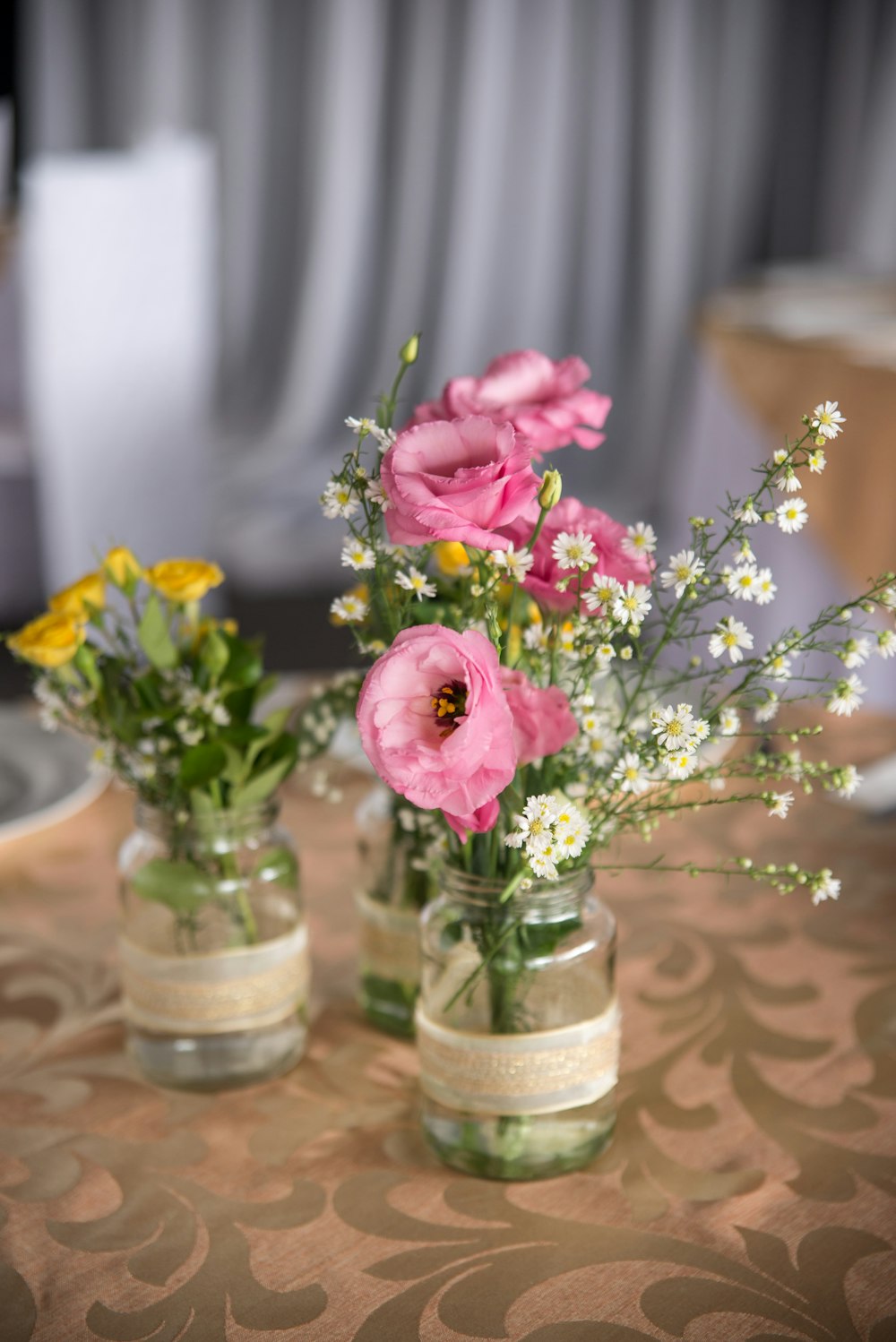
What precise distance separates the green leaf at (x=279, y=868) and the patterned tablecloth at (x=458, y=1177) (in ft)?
0.33

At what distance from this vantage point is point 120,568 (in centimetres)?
74

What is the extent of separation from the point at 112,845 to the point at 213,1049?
29 centimetres

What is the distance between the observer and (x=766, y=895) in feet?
3.10

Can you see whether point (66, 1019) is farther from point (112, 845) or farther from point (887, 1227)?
point (887, 1227)

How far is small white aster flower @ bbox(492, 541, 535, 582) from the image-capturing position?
56cm

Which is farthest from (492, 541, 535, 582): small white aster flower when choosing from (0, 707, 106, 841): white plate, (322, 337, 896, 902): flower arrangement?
(0, 707, 106, 841): white plate

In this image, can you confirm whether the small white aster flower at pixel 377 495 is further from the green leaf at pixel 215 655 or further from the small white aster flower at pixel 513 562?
the green leaf at pixel 215 655

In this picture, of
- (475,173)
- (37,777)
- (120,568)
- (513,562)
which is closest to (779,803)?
(513,562)

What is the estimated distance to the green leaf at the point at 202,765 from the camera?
691mm

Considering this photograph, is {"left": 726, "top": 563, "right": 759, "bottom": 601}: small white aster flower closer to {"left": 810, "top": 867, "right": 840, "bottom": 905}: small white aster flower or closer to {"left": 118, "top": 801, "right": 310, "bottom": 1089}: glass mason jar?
{"left": 810, "top": 867, "right": 840, "bottom": 905}: small white aster flower

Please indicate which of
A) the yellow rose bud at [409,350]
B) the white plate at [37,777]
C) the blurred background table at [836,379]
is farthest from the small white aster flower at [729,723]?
the blurred background table at [836,379]

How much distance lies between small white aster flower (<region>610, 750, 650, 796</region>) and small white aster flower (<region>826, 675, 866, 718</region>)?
0.27 feet

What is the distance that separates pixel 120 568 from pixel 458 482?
280 mm

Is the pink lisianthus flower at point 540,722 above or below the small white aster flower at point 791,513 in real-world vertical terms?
below
